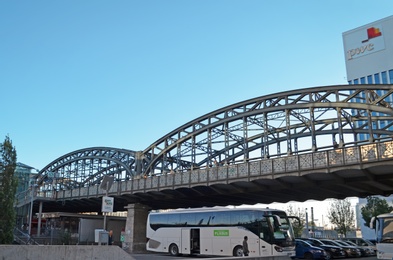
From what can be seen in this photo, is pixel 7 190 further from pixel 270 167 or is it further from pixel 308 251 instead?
pixel 308 251

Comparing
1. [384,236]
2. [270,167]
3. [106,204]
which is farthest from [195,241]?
[106,204]

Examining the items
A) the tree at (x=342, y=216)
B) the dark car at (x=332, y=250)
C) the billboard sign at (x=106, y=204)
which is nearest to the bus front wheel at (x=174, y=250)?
the dark car at (x=332, y=250)

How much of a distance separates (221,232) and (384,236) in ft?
38.1

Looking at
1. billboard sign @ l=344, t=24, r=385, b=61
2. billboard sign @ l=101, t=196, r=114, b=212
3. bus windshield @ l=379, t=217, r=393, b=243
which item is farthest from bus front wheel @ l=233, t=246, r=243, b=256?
billboard sign @ l=344, t=24, r=385, b=61

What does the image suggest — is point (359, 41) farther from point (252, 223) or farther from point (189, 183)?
point (252, 223)

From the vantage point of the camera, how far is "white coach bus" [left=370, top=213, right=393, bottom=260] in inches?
981

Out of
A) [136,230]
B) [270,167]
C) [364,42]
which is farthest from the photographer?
[364,42]

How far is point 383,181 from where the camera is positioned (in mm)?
33375

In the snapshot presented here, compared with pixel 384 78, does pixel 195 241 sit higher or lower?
lower

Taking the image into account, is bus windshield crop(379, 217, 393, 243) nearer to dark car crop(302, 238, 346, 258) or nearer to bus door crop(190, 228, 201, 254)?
dark car crop(302, 238, 346, 258)

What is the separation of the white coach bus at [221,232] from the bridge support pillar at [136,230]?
1156 centimetres

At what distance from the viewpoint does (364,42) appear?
124500 millimetres

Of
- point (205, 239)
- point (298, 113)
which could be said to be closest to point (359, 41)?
point (298, 113)

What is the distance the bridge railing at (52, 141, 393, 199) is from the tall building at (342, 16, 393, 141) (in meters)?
85.0
